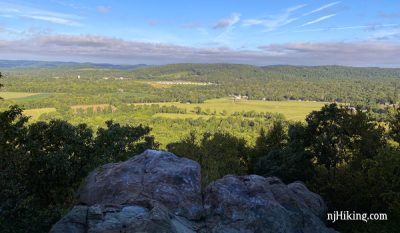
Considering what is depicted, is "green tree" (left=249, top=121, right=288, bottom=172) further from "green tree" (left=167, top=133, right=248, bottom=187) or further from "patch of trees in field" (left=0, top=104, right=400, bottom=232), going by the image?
"green tree" (left=167, top=133, right=248, bottom=187)

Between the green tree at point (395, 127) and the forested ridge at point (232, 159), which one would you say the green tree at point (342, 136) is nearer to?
the forested ridge at point (232, 159)

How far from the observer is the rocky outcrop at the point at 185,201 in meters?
14.5

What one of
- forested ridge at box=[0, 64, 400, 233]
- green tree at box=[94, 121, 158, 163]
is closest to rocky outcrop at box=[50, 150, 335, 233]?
forested ridge at box=[0, 64, 400, 233]

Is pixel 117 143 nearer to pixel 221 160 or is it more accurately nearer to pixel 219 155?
pixel 221 160

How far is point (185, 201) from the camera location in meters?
17.0

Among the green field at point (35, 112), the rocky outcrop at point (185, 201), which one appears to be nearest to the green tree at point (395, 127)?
the rocky outcrop at point (185, 201)

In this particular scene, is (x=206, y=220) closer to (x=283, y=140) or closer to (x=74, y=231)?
(x=74, y=231)

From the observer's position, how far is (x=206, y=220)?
667 inches

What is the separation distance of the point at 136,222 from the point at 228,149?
31.1 meters

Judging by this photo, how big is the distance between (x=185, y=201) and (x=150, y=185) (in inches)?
74.2

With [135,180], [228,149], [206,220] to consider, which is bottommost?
[228,149]

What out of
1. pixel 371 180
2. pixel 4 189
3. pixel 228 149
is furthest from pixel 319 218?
pixel 228 149

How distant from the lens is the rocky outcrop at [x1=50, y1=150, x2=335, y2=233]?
47.7ft

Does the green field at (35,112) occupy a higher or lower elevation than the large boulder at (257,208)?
lower
